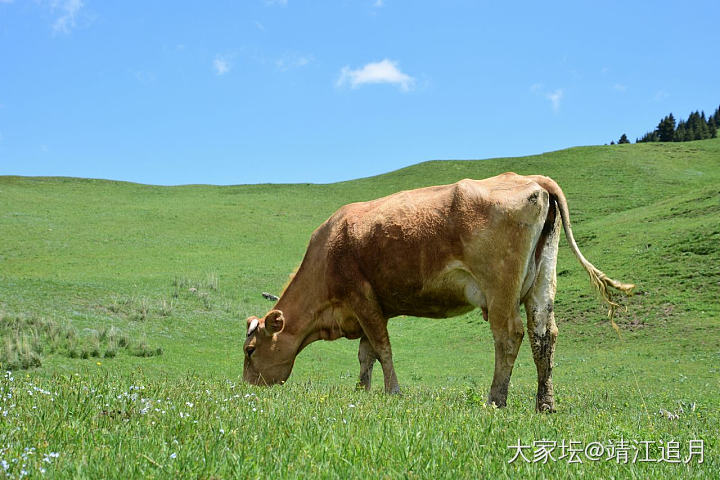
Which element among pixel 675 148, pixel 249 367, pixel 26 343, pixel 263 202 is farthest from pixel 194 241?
pixel 675 148

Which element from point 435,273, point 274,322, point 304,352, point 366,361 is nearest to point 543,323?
point 435,273

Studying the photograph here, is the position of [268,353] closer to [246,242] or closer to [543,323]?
[543,323]

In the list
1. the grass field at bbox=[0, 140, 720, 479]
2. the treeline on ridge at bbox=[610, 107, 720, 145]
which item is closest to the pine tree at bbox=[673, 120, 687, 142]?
the treeline on ridge at bbox=[610, 107, 720, 145]

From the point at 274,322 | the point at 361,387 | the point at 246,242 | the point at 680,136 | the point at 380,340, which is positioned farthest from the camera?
the point at 680,136

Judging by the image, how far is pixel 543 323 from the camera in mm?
8812

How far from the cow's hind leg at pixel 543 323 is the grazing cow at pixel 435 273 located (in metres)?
0.01

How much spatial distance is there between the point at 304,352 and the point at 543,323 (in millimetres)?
17043

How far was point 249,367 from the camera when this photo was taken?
1050 centimetres

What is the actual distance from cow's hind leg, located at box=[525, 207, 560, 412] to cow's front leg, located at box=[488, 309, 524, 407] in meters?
0.51

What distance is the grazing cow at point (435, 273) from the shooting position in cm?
841

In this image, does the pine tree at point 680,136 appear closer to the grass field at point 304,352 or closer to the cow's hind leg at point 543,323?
the grass field at point 304,352

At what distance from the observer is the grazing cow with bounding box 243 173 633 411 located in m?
8.41

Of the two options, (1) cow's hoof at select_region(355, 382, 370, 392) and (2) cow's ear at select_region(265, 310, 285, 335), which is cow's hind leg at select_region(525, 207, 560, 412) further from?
(2) cow's ear at select_region(265, 310, 285, 335)

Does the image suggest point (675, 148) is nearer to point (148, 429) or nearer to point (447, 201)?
point (447, 201)
